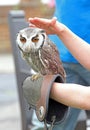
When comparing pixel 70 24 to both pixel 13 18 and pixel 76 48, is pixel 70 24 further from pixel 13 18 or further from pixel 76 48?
pixel 76 48

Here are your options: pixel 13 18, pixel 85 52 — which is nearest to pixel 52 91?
pixel 85 52

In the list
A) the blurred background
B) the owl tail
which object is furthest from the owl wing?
the blurred background

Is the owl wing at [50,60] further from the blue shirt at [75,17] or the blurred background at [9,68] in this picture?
the blurred background at [9,68]

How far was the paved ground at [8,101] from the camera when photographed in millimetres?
5438

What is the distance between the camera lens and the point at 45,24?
5.75 feet

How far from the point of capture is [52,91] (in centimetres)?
158

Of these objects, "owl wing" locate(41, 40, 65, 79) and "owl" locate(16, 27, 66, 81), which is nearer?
"owl" locate(16, 27, 66, 81)

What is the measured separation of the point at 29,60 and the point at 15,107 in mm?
4587

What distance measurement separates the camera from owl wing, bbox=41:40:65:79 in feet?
5.73

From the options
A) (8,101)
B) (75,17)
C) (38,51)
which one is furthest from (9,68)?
(38,51)

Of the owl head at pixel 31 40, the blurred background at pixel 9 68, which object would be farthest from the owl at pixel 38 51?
the blurred background at pixel 9 68

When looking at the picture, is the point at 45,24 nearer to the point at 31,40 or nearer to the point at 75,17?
the point at 31,40

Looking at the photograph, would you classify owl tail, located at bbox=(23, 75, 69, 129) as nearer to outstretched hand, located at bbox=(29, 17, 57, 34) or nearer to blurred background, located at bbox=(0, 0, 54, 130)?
outstretched hand, located at bbox=(29, 17, 57, 34)

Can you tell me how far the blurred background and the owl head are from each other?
3.72m
